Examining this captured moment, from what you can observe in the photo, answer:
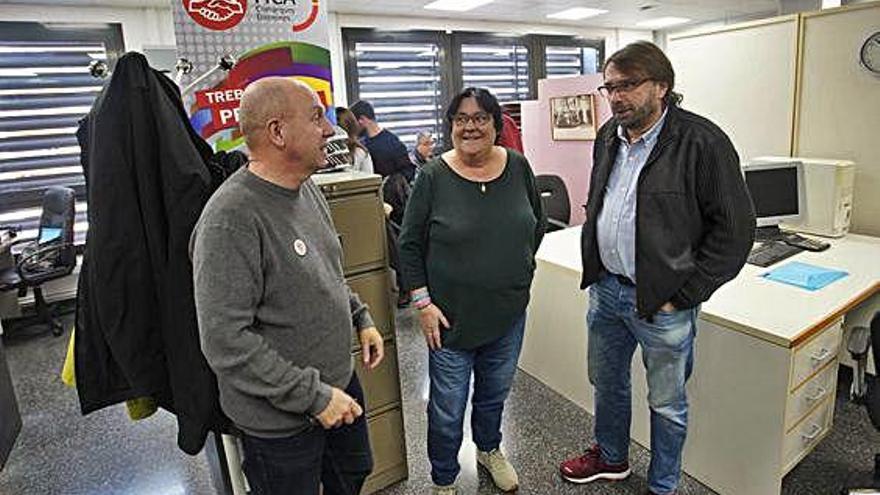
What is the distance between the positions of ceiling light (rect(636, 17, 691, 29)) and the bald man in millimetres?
8475

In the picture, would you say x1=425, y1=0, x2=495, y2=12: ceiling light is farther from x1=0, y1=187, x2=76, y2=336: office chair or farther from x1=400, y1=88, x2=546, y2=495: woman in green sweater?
x1=400, y1=88, x2=546, y2=495: woman in green sweater

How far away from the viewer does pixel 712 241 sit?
5.18 ft

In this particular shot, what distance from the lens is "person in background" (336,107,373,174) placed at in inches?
146

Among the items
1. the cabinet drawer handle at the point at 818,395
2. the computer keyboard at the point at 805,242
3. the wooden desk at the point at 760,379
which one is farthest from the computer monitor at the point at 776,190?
the cabinet drawer handle at the point at 818,395

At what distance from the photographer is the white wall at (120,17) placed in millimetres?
4660

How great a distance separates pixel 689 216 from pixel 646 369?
1.75 feet

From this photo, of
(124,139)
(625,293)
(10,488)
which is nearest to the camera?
(124,139)

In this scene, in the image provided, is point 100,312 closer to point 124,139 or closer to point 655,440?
point 124,139

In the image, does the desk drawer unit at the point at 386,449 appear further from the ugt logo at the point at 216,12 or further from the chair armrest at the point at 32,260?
the chair armrest at the point at 32,260

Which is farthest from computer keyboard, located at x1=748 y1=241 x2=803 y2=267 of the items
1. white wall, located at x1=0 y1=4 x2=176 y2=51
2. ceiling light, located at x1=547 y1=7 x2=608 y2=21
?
ceiling light, located at x1=547 y1=7 x2=608 y2=21

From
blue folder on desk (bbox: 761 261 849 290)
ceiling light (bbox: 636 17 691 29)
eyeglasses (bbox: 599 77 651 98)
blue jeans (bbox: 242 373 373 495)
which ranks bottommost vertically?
blue jeans (bbox: 242 373 373 495)

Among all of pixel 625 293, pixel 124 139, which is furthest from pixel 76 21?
pixel 625 293

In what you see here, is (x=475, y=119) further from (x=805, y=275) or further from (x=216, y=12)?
(x=805, y=275)

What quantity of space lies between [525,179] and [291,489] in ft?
3.76
